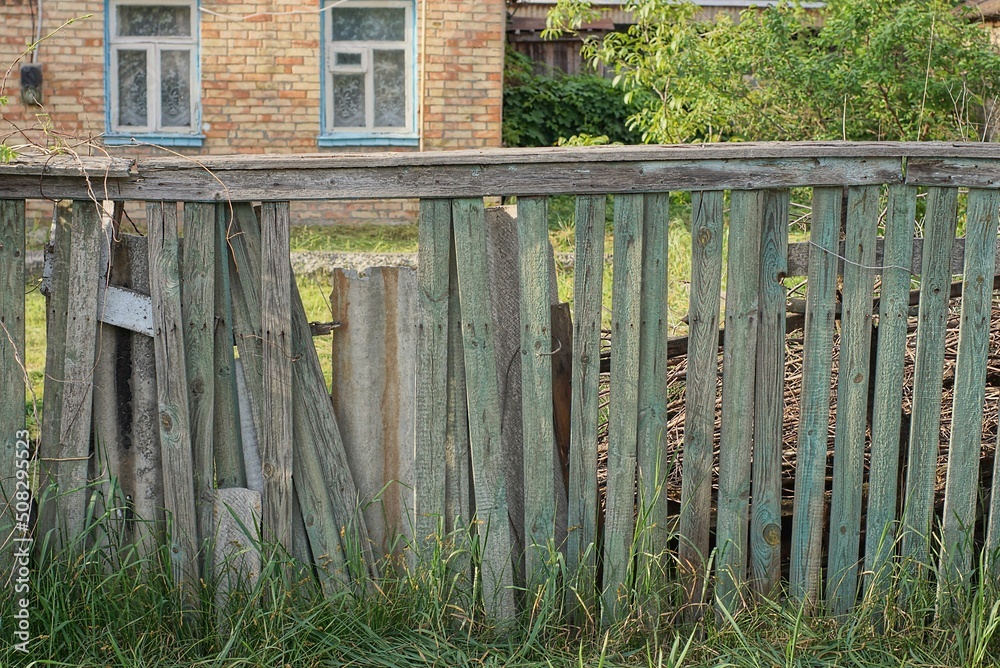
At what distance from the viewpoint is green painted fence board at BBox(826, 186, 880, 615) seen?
9.29 feet

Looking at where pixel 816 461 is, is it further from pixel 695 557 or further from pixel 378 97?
pixel 378 97

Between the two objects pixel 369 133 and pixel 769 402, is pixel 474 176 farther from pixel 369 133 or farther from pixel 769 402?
pixel 369 133

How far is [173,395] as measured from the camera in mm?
2803

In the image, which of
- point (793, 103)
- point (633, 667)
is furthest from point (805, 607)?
point (793, 103)

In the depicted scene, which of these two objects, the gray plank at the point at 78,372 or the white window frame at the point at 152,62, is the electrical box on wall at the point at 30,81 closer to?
the white window frame at the point at 152,62

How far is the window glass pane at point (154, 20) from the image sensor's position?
1022cm

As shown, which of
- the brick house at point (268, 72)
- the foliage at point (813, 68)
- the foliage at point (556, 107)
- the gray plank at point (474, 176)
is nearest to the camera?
the gray plank at point (474, 176)

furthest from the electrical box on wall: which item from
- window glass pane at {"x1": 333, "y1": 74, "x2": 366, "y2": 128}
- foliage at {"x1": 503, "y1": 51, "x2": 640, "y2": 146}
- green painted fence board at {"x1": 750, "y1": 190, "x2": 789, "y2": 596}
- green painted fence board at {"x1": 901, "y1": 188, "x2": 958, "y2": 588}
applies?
green painted fence board at {"x1": 901, "y1": 188, "x2": 958, "y2": 588}

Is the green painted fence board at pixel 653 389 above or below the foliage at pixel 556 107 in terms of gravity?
below

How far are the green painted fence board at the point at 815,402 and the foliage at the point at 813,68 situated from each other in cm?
475

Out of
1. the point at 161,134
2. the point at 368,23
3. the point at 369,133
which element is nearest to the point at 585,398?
the point at 369,133

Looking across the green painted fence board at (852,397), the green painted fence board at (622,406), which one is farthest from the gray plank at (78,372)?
the green painted fence board at (852,397)

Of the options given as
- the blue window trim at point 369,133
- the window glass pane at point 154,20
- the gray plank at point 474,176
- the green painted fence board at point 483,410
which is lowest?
the green painted fence board at point 483,410

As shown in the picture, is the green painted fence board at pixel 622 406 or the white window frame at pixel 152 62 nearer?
the green painted fence board at pixel 622 406
